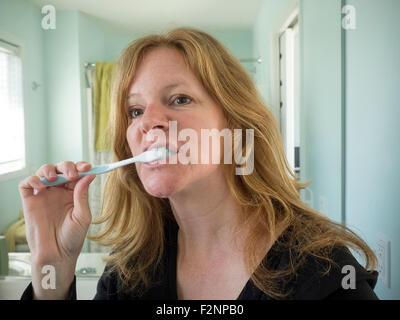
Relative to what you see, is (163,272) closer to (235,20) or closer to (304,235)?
(304,235)

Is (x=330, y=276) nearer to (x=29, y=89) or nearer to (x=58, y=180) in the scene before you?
(x=58, y=180)

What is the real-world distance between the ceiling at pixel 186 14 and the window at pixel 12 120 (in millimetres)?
287

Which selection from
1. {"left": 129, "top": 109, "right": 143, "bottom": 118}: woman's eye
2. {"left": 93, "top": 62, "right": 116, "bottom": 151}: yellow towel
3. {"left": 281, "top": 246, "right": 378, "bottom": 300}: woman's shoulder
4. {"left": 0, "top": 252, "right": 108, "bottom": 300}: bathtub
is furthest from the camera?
{"left": 0, "top": 252, "right": 108, "bottom": 300}: bathtub

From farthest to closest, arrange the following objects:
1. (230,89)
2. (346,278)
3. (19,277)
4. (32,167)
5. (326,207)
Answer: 1. (19,277)
2. (32,167)
3. (326,207)
4. (230,89)
5. (346,278)

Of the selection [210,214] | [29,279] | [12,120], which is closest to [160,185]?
[210,214]

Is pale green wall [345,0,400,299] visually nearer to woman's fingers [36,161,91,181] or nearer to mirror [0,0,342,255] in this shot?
mirror [0,0,342,255]

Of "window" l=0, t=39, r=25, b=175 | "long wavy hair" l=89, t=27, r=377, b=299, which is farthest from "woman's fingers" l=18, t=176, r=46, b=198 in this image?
"window" l=0, t=39, r=25, b=175

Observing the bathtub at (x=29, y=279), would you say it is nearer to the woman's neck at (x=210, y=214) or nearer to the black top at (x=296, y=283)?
the black top at (x=296, y=283)

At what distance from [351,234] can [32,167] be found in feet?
2.51

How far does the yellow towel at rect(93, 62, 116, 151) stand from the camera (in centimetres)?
83

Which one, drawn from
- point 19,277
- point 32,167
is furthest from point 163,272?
point 19,277

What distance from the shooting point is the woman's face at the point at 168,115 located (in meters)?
0.50

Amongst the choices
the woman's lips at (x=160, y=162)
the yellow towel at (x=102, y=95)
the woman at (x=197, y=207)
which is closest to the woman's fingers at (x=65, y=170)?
the woman at (x=197, y=207)

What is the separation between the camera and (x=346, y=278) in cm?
46
